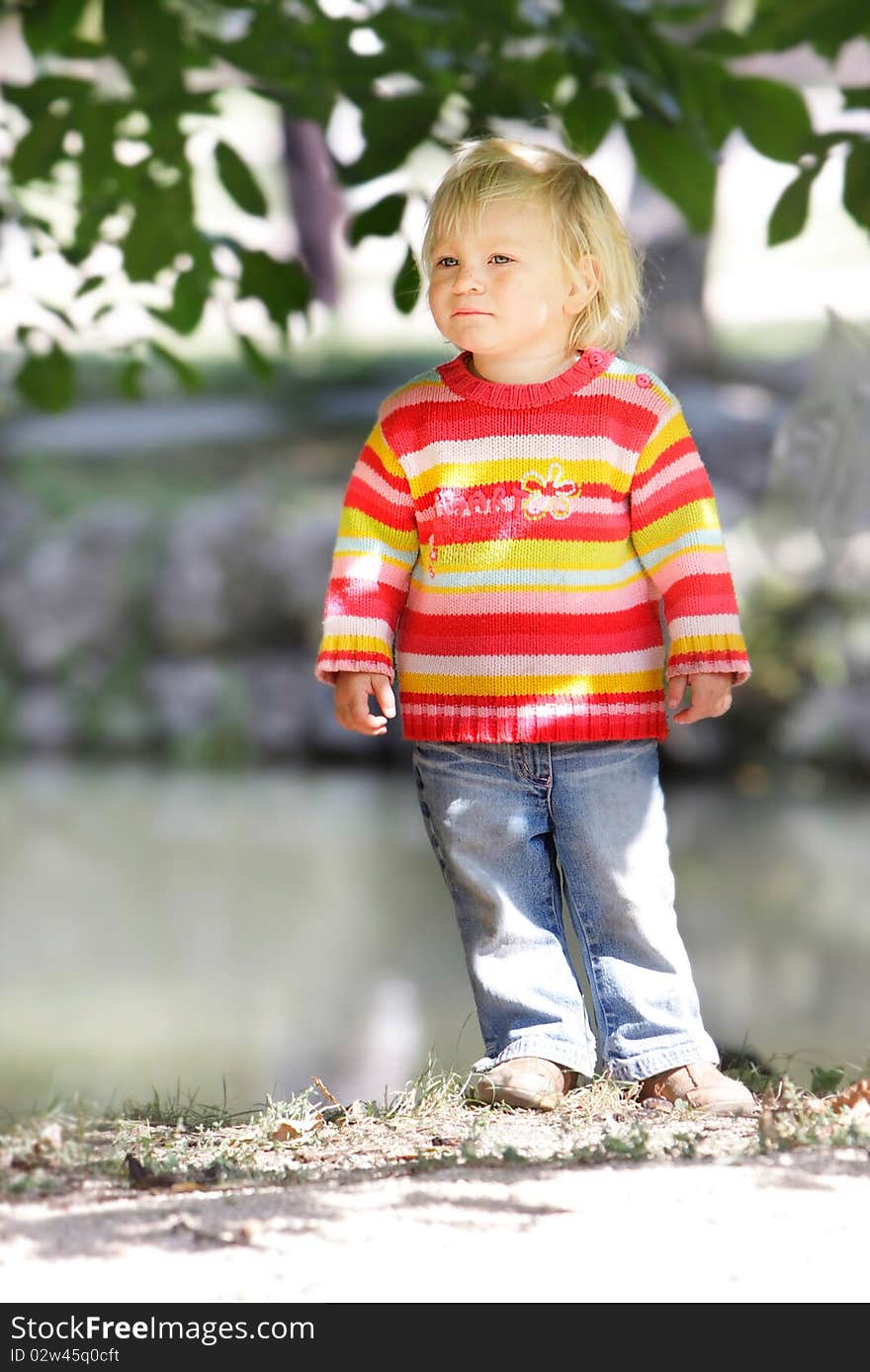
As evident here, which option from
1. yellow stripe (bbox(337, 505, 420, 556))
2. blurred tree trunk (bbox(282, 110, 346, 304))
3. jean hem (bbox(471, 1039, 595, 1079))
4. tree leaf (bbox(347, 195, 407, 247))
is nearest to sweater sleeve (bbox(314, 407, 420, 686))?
yellow stripe (bbox(337, 505, 420, 556))

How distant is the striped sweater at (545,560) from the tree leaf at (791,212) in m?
0.80

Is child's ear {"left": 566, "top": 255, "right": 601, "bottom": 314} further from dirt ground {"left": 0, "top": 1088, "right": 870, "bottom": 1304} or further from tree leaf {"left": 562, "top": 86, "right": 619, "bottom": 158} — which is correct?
dirt ground {"left": 0, "top": 1088, "right": 870, "bottom": 1304}

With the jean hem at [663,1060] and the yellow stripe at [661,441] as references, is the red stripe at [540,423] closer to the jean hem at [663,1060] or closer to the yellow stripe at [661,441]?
the yellow stripe at [661,441]

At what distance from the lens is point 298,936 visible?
6.47 metres

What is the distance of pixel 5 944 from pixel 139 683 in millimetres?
5253

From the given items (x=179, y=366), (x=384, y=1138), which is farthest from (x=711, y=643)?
(x=179, y=366)

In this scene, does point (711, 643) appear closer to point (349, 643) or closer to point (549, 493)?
point (549, 493)

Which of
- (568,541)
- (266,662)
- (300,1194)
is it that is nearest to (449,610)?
(568,541)

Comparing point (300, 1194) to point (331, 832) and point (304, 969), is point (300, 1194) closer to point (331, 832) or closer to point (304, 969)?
point (304, 969)

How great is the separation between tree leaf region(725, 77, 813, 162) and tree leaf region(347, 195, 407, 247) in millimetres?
626

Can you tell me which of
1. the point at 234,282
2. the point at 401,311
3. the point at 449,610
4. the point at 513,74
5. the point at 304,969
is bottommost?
the point at 304,969

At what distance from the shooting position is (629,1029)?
2.58 meters

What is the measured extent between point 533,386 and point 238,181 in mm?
1108

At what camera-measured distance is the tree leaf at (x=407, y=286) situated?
122 inches
